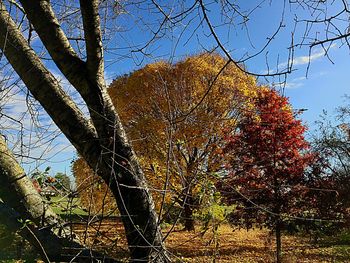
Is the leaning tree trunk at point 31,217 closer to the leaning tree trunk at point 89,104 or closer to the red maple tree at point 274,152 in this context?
the leaning tree trunk at point 89,104

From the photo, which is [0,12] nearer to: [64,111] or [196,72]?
[64,111]

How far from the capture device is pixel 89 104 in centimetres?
186

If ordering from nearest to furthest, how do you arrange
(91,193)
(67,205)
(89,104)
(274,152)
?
(91,193), (67,205), (89,104), (274,152)

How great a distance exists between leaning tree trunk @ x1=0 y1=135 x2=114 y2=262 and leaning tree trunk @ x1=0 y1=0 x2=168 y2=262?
260 millimetres

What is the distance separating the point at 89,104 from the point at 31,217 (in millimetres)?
574

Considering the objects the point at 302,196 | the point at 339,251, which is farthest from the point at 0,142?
the point at 339,251

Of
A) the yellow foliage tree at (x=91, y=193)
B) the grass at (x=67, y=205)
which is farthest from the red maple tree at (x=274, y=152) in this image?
the grass at (x=67, y=205)

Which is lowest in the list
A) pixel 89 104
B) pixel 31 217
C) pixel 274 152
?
pixel 31 217

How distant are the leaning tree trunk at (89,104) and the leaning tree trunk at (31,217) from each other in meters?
0.26

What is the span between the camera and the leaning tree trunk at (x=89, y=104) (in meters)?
1.77

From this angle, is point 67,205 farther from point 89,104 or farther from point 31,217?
point 89,104

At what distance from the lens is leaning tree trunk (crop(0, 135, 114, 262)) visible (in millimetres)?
1690

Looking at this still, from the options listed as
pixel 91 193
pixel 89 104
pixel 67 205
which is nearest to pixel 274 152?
pixel 89 104

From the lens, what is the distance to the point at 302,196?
11930 millimetres
